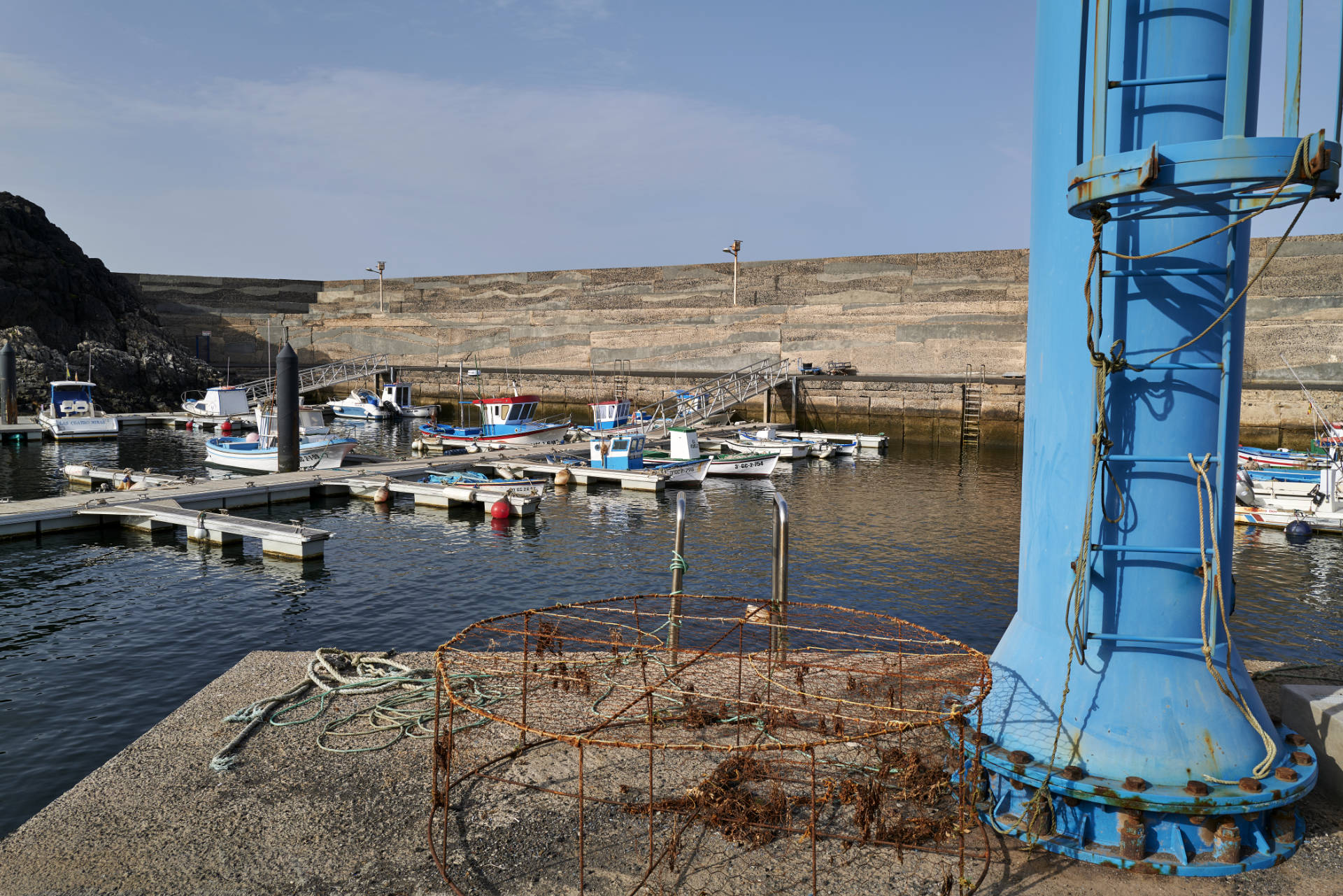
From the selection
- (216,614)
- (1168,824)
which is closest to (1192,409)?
(1168,824)

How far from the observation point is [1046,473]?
5137 mm

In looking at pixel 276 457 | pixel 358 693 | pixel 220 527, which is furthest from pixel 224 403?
pixel 358 693

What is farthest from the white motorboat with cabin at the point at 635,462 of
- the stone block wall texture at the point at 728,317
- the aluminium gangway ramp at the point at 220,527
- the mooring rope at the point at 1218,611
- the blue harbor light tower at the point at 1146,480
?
the mooring rope at the point at 1218,611

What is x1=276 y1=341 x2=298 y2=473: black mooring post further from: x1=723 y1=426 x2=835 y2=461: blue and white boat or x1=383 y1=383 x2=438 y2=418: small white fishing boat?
x1=383 y1=383 x2=438 y2=418: small white fishing boat

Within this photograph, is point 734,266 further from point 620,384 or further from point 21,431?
point 21,431

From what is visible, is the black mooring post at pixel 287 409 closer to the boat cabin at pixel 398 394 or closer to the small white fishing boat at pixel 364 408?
the small white fishing boat at pixel 364 408

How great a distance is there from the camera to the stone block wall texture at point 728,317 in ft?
136

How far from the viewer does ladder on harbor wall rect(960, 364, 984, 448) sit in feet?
137

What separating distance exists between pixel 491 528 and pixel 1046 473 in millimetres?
17834

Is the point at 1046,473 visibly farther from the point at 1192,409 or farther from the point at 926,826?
the point at 926,826

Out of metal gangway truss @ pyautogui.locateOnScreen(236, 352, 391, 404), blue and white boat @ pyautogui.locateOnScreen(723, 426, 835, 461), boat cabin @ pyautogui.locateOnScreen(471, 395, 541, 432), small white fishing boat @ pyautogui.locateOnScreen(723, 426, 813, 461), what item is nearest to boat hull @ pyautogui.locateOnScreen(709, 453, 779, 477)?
small white fishing boat @ pyautogui.locateOnScreen(723, 426, 813, 461)

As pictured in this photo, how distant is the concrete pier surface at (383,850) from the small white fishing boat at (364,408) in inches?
1891

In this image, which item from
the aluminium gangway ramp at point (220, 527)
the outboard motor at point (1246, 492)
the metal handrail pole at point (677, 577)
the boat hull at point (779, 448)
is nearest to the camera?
the metal handrail pole at point (677, 577)

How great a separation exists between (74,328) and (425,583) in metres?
52.8
